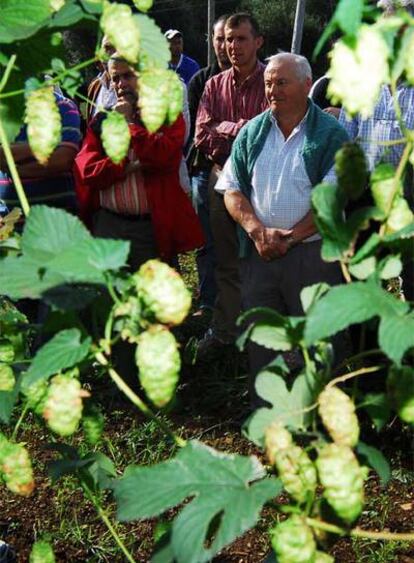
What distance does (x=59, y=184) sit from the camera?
3.34 meters

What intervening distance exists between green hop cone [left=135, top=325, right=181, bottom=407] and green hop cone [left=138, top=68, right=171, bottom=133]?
248 millimetres

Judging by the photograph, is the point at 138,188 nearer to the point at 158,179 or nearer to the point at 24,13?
the point at 158,179

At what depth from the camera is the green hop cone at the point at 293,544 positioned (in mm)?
918

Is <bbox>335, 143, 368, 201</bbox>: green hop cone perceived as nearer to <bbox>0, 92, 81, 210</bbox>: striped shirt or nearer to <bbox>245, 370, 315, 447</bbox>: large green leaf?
<bbox>245, 370, 315, 447</bbox>: large green leaf

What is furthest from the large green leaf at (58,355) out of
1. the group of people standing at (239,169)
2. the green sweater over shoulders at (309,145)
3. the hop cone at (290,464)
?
the green sweater over shoulders at (309,145)

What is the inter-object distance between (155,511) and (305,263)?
2.13 m

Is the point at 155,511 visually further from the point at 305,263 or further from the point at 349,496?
the point at 305,263

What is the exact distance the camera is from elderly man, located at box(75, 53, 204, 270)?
10.7ft

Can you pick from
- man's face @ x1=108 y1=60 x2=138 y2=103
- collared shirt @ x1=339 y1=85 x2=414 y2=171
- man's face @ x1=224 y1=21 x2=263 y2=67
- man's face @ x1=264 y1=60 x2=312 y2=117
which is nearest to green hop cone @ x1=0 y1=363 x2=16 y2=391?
man's face @ x1=264 y1=60 x2=312 y2=117

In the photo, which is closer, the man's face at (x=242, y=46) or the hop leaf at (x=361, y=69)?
the hop leaf at (x=361, y=69)

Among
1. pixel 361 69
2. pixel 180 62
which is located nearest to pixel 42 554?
pixel 361 69

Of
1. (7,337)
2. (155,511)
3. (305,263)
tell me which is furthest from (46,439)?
(155,511)

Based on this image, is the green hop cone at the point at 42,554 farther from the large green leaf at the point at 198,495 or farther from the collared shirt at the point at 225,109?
the collared shirt at the point at 225,109

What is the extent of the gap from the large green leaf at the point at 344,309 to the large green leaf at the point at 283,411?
0.24 metres
